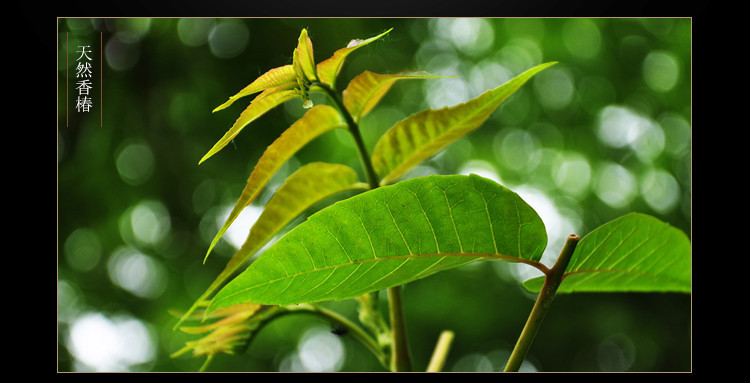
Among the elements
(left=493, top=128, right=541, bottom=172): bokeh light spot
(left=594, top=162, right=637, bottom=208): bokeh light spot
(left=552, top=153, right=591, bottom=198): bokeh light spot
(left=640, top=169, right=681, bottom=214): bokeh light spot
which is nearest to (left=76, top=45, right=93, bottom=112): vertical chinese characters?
(left=493, top=128, right=541, bottom=172): bokeh light spot

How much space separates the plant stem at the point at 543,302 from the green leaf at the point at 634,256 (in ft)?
0.08

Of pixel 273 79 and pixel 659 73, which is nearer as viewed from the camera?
pixel 273 79

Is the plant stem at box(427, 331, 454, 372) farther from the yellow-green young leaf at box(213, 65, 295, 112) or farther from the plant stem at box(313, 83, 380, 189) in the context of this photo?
the yellow-green young leaf at box(213, 65, 295, 112)

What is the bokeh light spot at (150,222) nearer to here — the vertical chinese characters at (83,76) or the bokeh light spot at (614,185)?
the vertical chinese characters at (83,76)

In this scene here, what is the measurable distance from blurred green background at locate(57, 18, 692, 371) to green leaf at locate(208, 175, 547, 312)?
2.16m

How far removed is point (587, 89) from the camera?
10.8 feet

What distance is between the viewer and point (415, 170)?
2.82m

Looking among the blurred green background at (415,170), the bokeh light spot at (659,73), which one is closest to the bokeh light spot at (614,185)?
the blurred green background at (415,170)

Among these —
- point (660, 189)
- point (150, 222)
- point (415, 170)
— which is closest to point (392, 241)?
point (415, 170)

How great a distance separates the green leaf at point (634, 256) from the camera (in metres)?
0.37

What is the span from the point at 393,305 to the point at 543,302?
0.14 meters

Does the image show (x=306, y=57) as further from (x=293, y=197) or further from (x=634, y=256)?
(x=634, y=256)

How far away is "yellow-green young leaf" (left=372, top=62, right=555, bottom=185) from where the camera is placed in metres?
0.46
